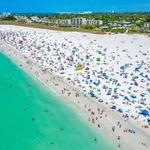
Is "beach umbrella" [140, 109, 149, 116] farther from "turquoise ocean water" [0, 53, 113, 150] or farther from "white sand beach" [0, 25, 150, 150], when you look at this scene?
"turquoise ocean water" [0, 53, 113, 150]

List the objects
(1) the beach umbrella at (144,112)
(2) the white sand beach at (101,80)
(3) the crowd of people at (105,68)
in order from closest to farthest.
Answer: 1. (2) the white sand beach at (101,80)
2. (1) the beach umbrella at (144,112)
3. (3) the crowd of people at (105,68)

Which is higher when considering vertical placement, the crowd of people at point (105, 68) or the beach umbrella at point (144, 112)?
the crowd of people at point (105, 68)

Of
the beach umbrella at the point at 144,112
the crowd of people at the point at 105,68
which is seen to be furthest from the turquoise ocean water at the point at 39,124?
the beach umbrella at the point at 144,112

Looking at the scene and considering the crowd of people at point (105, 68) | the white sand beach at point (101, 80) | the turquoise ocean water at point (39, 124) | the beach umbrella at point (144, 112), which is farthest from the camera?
the crowd of people at point (105, 68)

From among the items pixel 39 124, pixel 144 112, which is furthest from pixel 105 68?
pixel 39 124

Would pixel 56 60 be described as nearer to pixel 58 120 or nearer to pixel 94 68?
pixel 94 68

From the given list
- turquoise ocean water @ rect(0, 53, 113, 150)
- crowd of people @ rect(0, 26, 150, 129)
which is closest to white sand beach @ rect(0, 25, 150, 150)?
crowd of people @ rect(0, 26, 150, 129)

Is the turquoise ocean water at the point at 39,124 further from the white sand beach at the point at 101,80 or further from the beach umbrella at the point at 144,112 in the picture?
the beach umbrella at the point at 144,112

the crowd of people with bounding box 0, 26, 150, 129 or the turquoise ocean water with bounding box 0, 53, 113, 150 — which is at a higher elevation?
the crowd of people with bounding box 0, 26, 150, 129
